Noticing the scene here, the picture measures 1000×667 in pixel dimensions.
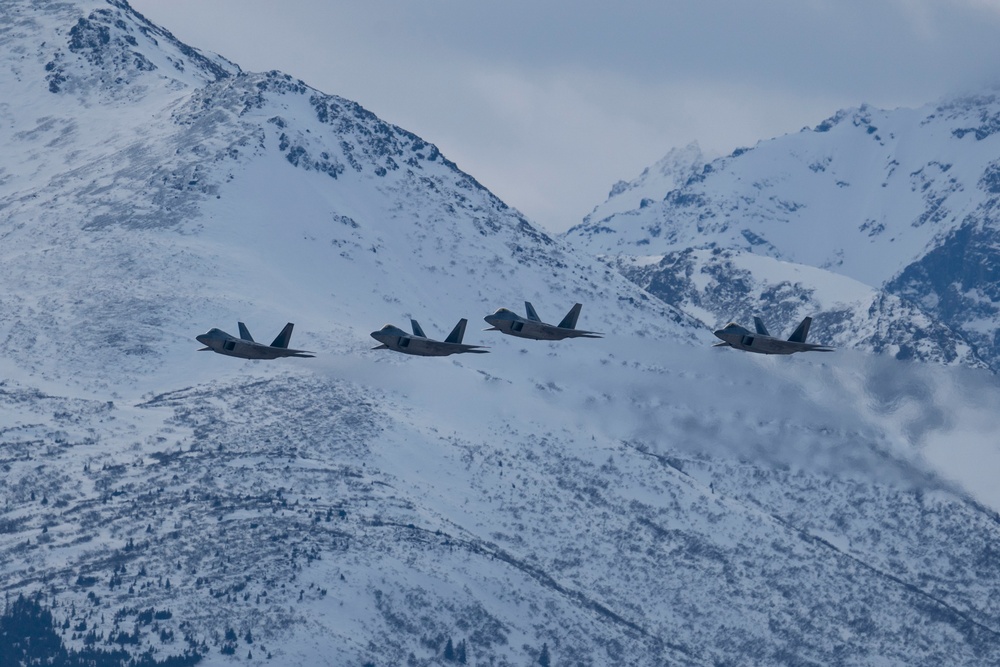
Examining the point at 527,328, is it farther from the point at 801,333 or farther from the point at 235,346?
the point at 801,333

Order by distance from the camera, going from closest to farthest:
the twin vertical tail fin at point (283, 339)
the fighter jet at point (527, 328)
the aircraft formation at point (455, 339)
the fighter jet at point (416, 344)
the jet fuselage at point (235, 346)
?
the fighter jet at point (416, 344)
the aircraft formation at point (455, 339)
the jet fuselage at point (235, 346)
the twin vertical tail fin at point (283, 339)
the fighter jet at point (527, 328)

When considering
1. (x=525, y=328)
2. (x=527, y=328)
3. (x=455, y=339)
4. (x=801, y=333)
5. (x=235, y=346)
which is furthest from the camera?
A: (x=801, y=333)

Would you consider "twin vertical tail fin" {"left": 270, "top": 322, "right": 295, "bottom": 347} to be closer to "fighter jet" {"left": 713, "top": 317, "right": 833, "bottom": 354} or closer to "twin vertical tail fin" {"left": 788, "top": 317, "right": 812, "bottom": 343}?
"fighter jet" {"left": 713, "top": 317, "right": 833, "bottom": 354}

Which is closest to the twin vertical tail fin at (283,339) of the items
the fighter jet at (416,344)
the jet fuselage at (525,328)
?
the fighter jet at (416,344)

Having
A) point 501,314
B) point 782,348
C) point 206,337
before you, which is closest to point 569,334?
point 501,314

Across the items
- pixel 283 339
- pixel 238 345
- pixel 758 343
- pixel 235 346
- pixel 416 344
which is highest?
pixel 758 343

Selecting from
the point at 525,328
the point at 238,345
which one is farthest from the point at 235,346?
the point at 525,328

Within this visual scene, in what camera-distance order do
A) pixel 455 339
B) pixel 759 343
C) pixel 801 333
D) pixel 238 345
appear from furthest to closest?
pixel 801 333 < pixel 759 343 < pixel 455 339 < pixel 238 345

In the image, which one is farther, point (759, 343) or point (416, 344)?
point (759, 343)

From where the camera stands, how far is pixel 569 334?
6614 inches

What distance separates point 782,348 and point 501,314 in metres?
24.0

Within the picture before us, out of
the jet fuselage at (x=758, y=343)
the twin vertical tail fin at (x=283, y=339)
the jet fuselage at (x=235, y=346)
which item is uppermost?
the jet fuselage at (x=758, y=343)

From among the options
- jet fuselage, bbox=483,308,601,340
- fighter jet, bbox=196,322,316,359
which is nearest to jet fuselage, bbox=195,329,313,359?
fighter jet, bbox=196,322,316,359

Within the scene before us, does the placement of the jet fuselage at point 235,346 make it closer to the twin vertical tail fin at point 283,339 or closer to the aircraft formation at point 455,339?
the aircraft formation at point 455,339
